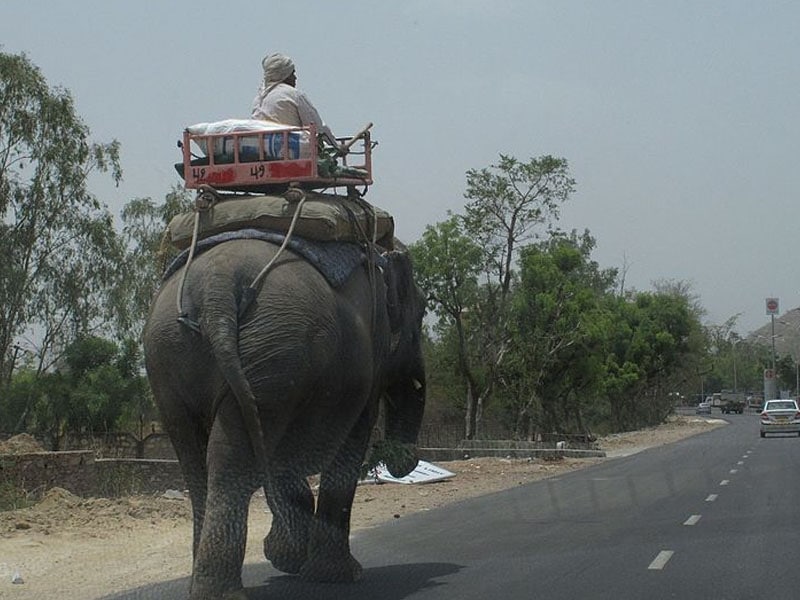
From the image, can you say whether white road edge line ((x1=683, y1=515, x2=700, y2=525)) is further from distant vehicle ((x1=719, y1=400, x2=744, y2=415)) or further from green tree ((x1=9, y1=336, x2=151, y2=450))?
distant vehicle ((x1=719, y1=400, x2=744, y2=415))

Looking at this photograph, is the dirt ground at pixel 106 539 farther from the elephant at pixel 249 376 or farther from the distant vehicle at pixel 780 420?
the distant vehicle at pixel 780 420

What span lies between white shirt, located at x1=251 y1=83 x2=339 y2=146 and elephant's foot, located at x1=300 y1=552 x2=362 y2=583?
2.98 m

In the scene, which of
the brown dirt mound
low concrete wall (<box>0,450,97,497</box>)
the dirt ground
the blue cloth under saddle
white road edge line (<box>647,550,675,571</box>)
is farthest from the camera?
low concrete wall (<box>0,450,97,497</box>)

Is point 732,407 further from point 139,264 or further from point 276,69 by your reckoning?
point 276,69

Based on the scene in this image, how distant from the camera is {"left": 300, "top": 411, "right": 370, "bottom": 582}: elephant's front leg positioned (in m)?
8.83

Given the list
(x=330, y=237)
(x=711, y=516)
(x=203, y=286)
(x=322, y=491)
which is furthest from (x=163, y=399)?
(x=711, y=516)

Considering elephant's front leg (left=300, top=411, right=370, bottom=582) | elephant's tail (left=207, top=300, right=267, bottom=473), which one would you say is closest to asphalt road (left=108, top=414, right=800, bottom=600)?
elephant's front leg (left=300, top=411, right=370, bottom=582)

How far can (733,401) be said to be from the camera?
112312mm

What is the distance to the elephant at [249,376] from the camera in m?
6.95

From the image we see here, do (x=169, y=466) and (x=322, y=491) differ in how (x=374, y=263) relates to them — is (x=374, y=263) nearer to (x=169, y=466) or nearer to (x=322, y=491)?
(x=322, y=491)

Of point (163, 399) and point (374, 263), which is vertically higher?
point (374, 263)

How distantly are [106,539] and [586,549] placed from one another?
5.28 m

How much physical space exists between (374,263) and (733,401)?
108386mm

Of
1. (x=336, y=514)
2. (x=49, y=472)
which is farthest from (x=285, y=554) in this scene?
(x=49, y=472)
